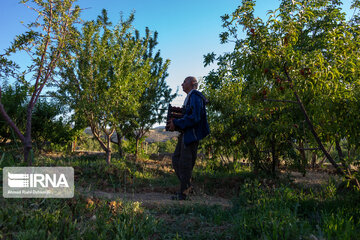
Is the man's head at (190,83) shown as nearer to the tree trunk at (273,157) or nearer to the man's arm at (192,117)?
the man's arm at (192,117)

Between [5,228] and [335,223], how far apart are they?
2985 mm

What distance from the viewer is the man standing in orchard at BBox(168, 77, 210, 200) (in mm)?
4270

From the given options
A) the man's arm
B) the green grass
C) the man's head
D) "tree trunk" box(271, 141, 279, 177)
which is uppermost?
the man's head

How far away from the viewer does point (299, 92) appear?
3.39 m

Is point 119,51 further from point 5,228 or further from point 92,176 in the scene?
point 5,228

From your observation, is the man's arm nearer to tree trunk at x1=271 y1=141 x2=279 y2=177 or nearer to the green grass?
the green grass

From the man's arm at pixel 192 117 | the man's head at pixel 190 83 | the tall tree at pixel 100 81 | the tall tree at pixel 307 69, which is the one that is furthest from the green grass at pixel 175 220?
the tall tree at pixel 100 81

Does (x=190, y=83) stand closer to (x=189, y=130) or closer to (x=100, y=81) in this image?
(x=189, y=130)

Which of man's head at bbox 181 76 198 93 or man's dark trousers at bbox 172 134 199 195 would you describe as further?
man's head at bbox 181 76 198 93

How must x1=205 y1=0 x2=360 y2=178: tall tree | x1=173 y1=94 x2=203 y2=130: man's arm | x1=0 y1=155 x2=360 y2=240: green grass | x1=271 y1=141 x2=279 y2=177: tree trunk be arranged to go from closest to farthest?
1. x1=0 y1=155 x2=360 y2=240: green grass
2. x1=205 y1=0 x2=360 y2=178: tall tree
3. x1=173 y1=94 x2=203 y2=130: man's arm
4. x1=271 y1=141 x2=279 y2=177: tree trunk

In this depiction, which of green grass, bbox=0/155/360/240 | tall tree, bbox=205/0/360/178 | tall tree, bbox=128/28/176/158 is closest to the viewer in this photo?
green grass, bbox=0/155/360/240

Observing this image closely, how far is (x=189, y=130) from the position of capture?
4340mm

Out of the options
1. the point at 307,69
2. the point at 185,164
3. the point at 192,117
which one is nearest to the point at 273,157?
the point at 185,164

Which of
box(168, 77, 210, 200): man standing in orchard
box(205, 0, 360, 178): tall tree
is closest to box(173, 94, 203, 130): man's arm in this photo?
box(168, 77, 210, 200): man standing in orchard
